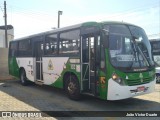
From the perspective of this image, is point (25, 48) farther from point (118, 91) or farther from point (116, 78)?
point (118, 91)

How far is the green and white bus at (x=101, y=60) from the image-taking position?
779 cm

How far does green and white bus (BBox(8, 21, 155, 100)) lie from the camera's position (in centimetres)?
779

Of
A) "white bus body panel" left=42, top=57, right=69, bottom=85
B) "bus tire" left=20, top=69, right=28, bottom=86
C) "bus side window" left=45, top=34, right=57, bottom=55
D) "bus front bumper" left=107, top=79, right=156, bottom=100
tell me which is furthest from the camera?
"bus tire" left=20, top=69, right=28, bottom=86

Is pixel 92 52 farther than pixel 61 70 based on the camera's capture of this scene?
No

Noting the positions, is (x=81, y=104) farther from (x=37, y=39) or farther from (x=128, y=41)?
(x=37, y=39)

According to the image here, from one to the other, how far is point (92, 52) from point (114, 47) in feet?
3.11

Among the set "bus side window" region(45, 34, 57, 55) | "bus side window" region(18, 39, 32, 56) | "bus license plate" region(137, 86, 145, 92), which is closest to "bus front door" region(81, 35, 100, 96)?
"bus license plate" region(137, 86, 145, 92)

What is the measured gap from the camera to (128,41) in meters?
8.35

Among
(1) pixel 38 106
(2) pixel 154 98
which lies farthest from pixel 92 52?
(2) pixel 154 98

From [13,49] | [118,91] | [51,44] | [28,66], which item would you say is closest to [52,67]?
[51,44]

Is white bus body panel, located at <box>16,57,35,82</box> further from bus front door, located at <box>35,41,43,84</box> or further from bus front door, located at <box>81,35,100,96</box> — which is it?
bus front door, located at <box>81,35,100,96</box>

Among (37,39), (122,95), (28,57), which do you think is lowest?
(122,95)

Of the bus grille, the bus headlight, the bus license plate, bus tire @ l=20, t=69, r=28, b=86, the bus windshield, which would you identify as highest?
the bus windshield

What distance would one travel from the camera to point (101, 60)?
8.02m
